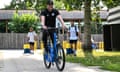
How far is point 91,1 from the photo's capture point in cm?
2512

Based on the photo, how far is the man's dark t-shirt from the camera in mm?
A: 12680

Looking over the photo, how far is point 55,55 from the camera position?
12.4 meters

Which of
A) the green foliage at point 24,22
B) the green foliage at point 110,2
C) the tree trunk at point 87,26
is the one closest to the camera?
the green foliage at point 110,2

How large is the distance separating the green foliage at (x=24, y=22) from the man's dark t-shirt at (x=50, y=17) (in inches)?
1318

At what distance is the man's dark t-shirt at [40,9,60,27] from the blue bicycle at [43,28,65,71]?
1.29 ft

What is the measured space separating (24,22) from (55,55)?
3440 cm

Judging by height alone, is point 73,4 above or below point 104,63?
above

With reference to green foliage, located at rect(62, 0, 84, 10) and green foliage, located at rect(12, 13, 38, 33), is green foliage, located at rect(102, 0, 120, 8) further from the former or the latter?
green foliage, located at rect(12, 13, 38, 33)

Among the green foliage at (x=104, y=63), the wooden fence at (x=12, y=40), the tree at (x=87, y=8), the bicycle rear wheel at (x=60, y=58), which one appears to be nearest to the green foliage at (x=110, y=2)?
the tree at (x=87, y=8)

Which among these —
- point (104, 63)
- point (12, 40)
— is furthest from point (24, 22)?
point (104, 63)

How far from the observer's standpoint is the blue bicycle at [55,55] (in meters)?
12.0

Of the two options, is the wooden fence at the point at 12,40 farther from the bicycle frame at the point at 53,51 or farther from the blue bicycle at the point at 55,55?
the bicycle frame at the point at 53,51

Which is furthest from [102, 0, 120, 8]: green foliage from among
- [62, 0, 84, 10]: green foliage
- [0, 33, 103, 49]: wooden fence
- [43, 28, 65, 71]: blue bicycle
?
[0, 33, 103, 49]: wooden fence

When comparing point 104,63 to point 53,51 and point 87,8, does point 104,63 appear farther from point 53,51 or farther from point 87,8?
point 87,8
